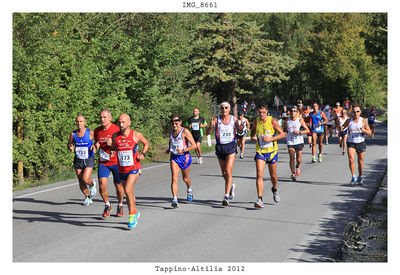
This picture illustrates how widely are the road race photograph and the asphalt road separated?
0.09 ft

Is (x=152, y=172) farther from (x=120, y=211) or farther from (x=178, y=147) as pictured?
(x=120, y=211)

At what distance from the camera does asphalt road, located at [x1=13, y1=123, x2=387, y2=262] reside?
6.92 meters

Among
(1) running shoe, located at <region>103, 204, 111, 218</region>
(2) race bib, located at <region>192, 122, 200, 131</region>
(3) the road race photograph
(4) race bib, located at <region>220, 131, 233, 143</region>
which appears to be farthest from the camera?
(2) race bib, located at <region>192, 122, 200, 131</region>

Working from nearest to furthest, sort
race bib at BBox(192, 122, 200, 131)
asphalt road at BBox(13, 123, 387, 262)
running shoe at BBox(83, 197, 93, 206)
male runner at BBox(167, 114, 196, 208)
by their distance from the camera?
asphalt road at BBox(13, 123, 387, 262) → male runner at BBox(167, 114, 196, 208) → running shoe at BBox(83, 197, 93, 206) → race bib at BBox(192, 122, 200, 131)

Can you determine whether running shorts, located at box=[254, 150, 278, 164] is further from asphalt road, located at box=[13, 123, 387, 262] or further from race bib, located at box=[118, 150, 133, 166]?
race bib, located at box=[118, 150, 133, 166]

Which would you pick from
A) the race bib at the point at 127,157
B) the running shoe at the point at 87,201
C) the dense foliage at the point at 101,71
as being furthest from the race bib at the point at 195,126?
the race bib at the point at 127,157

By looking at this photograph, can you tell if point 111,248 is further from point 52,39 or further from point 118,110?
point 118,110

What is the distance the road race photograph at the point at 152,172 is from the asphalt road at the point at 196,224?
0.09 feet

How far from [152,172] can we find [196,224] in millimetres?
6758

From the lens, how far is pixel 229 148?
1002cm

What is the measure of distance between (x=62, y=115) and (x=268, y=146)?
698cm

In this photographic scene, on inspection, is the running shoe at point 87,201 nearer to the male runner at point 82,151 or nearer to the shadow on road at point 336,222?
the male runner at point 82,151

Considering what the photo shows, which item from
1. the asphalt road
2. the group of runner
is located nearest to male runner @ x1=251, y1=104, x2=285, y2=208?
the group of runner
